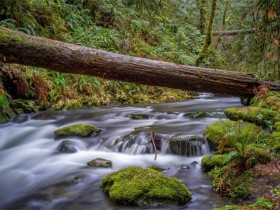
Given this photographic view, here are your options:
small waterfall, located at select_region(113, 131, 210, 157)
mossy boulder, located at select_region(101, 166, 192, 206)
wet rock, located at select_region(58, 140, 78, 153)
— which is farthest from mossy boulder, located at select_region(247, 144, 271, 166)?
wet rock, located at select_region(58, 140, 78, 153)

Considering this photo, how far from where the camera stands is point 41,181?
532 centimetres

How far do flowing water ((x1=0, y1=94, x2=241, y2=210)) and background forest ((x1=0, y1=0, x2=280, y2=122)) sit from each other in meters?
0.94

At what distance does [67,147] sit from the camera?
6.47m

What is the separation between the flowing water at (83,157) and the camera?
455 centimetres

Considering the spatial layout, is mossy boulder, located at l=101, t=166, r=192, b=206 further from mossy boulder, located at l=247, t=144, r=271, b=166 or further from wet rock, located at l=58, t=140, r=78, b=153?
wet rock, located at l=58, t=140, r=78, b=153

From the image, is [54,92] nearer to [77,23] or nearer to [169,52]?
[77,23]

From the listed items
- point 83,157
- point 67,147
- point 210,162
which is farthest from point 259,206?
point 67,147

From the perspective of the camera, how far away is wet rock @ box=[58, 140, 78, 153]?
21.0 feet

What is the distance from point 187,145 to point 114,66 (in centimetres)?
190

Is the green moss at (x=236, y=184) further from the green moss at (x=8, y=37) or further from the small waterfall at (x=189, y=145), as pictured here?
the green moss at (x=8, y=37)

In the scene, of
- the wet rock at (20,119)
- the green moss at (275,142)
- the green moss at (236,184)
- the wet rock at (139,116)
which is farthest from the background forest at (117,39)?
the green moss at (236,184)

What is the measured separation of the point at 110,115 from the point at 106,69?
3682 mm

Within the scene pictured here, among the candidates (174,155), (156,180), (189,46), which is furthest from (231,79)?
(189,46)

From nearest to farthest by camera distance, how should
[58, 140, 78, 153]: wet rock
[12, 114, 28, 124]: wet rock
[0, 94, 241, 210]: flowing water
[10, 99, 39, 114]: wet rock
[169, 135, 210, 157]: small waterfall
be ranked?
[0, 94, 241, 210]: flowing water → [169, 135, 210, 157]: small waterfall → [58, 140, 78, 153]: wet rock → [12, 114, 28, 124]: wet rock → [10, 99, 39, 114]: wet rock
